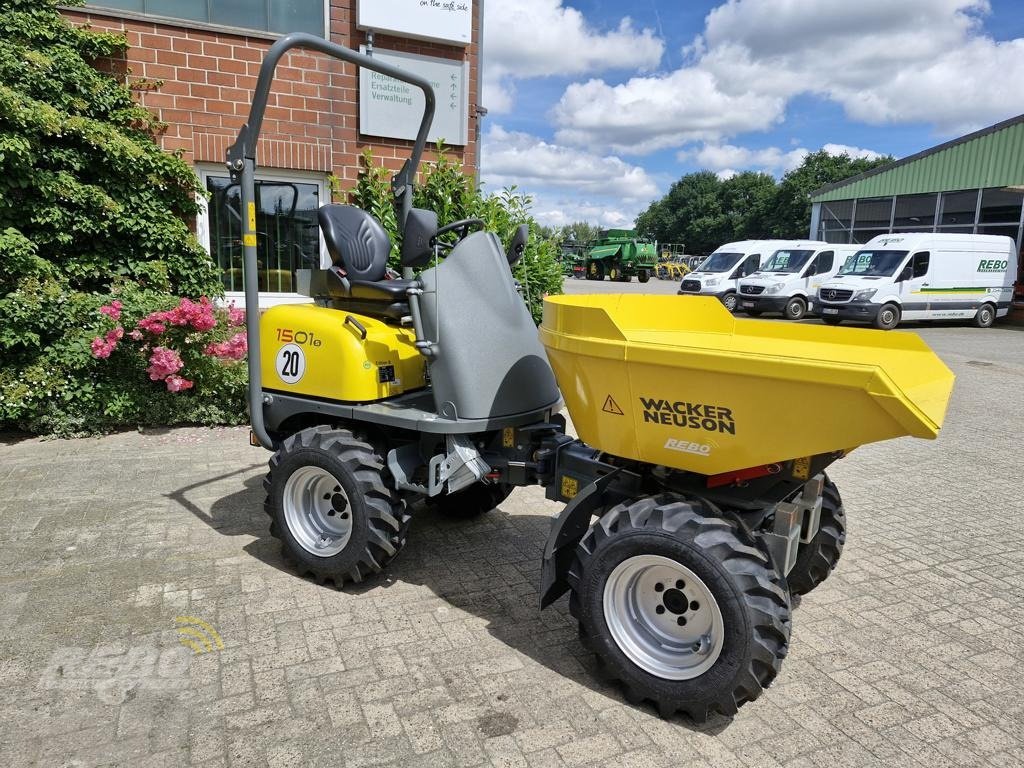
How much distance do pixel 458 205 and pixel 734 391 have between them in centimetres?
566

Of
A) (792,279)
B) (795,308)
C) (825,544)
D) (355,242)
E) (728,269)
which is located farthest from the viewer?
(728,269)

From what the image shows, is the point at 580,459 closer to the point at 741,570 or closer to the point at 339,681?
the point at 741,570

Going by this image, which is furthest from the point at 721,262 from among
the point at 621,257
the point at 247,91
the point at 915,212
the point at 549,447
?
the point at 549,447

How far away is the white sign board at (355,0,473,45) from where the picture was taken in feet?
25.7

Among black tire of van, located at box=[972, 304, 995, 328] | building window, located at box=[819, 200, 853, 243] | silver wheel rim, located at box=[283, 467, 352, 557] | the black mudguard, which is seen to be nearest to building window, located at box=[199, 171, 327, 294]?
Result: silver wheel rim, located at box=[283, 467, 352, 557]

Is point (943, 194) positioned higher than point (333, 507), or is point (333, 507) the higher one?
point (943, 194)

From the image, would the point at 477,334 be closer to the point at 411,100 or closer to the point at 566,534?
the point at 566,534

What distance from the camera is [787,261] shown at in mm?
22203

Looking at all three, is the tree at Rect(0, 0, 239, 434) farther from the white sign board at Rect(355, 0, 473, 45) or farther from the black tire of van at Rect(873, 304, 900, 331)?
the black tire of van at Rect(873, 304, 900, 331)

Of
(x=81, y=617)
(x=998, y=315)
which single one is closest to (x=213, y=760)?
(x=81, y=617)

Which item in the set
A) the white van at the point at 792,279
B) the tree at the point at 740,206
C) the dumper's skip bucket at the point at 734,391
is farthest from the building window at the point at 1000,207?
the tree at the point at 740,206

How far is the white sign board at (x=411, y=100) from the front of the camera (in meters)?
8.05

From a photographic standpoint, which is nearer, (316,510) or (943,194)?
(316,510)

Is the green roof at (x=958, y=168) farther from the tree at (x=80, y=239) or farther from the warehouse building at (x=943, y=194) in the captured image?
the tree at (x=80, y=239)
